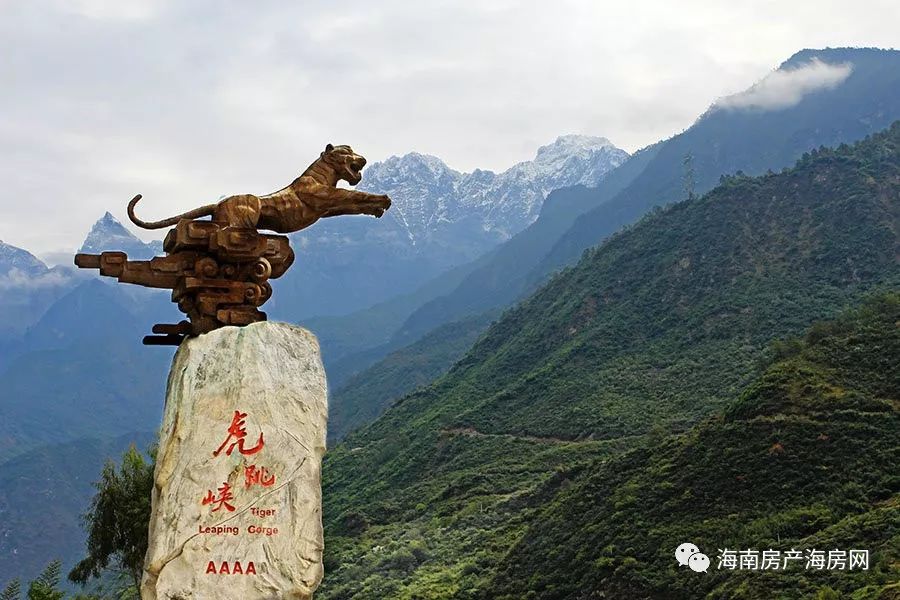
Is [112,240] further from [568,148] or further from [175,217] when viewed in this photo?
[175,217]

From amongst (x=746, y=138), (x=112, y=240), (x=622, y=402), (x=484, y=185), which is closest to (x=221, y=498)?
(x=622, y=402)

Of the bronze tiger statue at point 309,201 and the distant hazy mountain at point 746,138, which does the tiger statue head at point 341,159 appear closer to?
the bronze tiger statue at point 309,201

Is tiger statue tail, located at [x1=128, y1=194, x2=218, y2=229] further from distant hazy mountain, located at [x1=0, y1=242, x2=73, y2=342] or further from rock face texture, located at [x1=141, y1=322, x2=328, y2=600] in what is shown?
distant hazy mountain, located at [x1=0, y1=242, x2=73, y2=342]

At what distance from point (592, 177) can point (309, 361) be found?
559ft

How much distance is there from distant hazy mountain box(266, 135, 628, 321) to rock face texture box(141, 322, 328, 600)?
149271 mm

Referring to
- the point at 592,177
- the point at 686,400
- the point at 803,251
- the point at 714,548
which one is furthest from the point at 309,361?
the point at 592,177

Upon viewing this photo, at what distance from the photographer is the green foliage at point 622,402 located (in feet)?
67.2

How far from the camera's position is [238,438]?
538 centimetres

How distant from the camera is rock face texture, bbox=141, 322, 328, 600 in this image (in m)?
5.13

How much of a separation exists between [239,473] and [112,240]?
161 meters

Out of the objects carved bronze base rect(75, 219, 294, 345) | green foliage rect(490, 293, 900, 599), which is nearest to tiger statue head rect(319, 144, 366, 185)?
carved bronze base rect(75, 219, 294, 345)

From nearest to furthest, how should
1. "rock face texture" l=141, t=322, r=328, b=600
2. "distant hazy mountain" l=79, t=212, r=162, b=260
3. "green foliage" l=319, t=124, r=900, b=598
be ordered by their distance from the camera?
"rock face texture" l=141, t=322, r=328, b=600, "green foliage" l=319, t=124, r=900, b=598, "distant hazy mountain" l=79, t=212, r=162, b=260

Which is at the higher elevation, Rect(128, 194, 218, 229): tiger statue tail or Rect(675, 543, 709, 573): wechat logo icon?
Rect(128, 194, 218, 229): tiger statue tail

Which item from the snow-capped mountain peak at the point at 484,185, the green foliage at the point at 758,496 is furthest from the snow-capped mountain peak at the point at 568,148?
the green foliage at the point at 758,496
